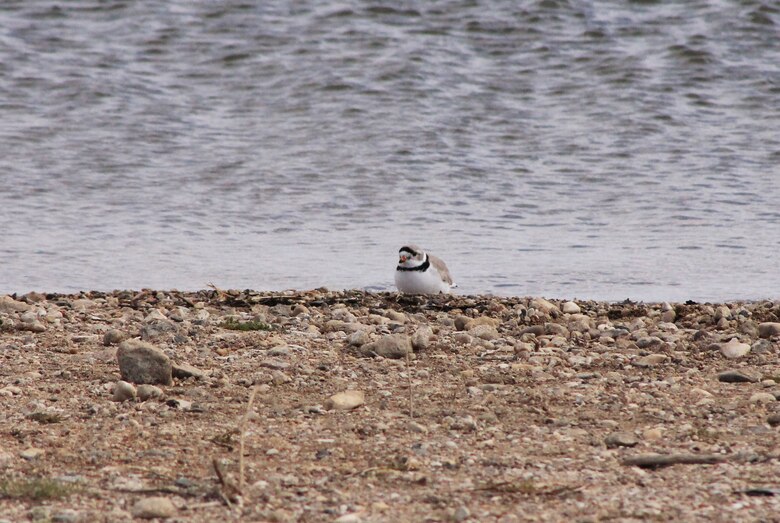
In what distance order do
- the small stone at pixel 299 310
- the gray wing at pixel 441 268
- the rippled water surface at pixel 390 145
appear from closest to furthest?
the small stone at pixel 299 310 < the gray wing at pixel 441 268 < the rippled water surface at pixel 390 145

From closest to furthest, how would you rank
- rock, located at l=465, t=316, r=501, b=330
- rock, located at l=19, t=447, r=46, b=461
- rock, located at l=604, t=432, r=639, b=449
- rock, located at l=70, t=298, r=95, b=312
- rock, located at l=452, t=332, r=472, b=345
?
rock, located at l=19, t=447, r=46, b=461 < rock, located at l=604, t=432, r=639, b=449 < rock, located at l=452, t=332, r=472, b=345 < rock, located at l=465, t=316, r=501, b=330 < rock, located at l=70, t=298, r=95, b=312

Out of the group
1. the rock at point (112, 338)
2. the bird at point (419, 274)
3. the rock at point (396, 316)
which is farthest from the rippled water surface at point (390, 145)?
the rock at point (112, 338)

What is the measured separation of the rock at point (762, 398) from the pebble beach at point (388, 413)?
0.04ft

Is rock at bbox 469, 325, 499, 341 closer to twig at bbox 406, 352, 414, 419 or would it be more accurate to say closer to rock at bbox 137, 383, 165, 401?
twig at bbox 406, 352, 414, 419

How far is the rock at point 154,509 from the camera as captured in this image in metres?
4.50

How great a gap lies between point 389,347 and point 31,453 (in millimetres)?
2539

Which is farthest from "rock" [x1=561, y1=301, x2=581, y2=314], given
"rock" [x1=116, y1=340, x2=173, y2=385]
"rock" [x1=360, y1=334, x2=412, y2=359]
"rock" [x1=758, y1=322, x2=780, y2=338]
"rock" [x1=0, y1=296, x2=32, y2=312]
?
"rock" [x1=0, y1=296, x2=32, y2=312]

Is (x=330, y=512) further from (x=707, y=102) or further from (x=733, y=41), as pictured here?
(x=733, y=41)

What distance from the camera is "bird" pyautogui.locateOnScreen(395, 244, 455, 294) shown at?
955 cm

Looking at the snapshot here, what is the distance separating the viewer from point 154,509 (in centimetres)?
452

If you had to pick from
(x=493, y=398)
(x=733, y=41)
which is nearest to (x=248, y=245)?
(x=493, y=398)

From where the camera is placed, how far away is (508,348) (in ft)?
24.6

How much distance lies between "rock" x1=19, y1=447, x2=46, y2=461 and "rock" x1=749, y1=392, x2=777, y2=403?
355cm

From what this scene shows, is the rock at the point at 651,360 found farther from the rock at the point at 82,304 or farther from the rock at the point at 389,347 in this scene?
the rock at the point at 82,304
